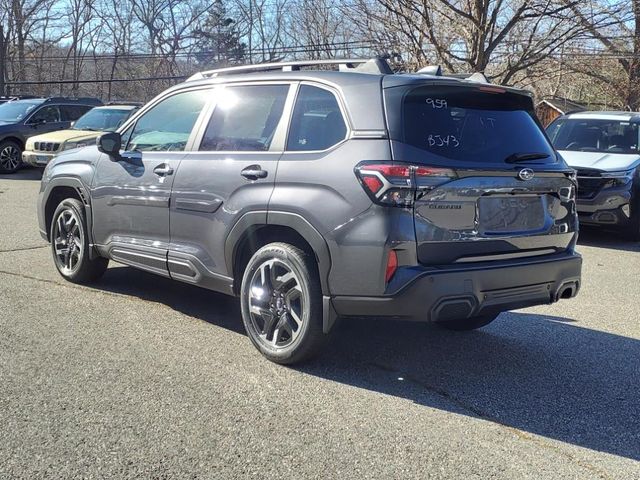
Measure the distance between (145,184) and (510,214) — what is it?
9.19 ft

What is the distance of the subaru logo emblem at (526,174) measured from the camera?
4.16 m

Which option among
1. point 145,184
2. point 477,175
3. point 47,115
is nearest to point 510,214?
point 477,175

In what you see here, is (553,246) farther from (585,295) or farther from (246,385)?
(585,295)

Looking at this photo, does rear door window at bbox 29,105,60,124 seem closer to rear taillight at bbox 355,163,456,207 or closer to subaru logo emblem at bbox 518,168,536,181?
rear taillight at bbox 355,163,456,207

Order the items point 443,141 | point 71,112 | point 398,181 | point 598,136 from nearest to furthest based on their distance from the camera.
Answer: point 398,181 → point 443,141 → point 598,136 → point 71,112

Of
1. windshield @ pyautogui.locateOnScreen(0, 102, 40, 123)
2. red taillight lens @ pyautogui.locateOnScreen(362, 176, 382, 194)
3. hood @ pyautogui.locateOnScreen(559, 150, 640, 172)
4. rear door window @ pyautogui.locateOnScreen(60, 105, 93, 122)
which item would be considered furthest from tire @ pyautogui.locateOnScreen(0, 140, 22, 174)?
red taillight lens @ pyautogui.locateOnScreen(362, 176, 382, 194)

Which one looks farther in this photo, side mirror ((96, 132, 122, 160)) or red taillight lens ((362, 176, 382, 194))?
side mirror ((96, 132, 122, 160))

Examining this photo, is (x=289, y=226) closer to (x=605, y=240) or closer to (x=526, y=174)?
(x=526, y=174)

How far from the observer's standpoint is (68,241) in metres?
6.29

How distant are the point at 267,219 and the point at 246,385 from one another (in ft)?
3.41

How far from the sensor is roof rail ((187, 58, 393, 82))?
174 inches

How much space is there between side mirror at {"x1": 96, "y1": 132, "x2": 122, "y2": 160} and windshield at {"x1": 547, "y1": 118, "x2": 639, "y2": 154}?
772 cm

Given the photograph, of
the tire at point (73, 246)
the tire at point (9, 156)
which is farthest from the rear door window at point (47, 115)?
the tire at point (73, 246)

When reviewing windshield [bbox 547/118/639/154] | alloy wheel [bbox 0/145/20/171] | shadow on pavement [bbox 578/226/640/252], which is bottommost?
shadow on pavement [bbox 578/226/640/252]
